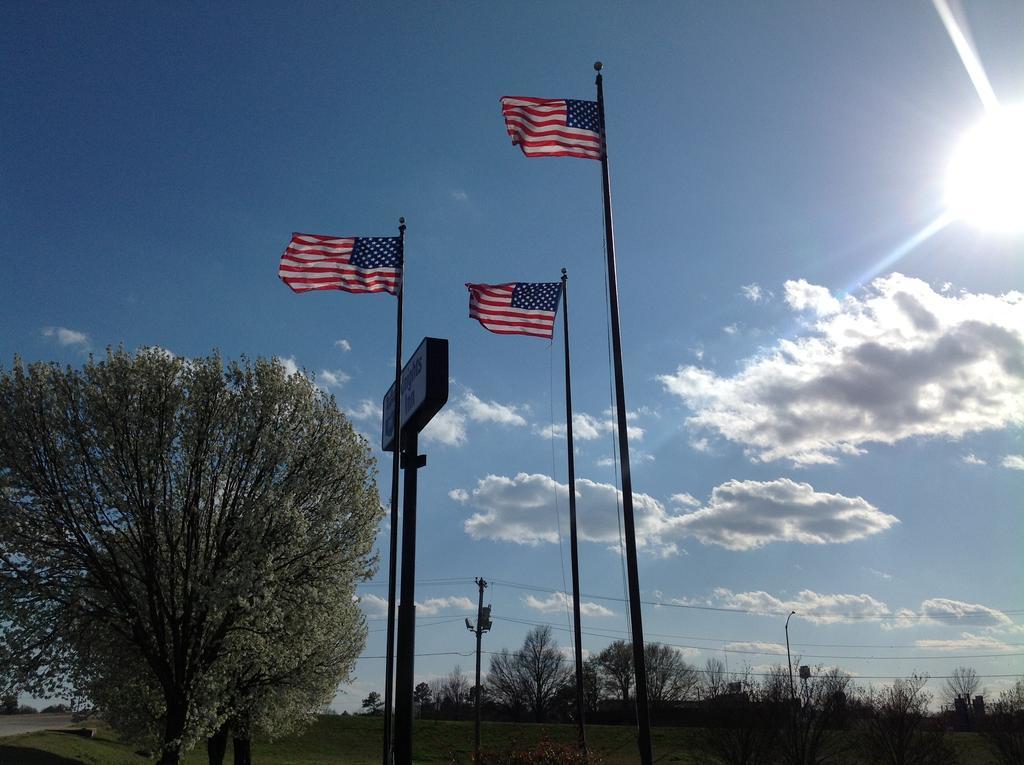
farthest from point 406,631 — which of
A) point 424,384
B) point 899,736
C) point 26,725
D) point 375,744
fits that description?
Result: point 375,744

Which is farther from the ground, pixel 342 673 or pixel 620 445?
pixel 620 445

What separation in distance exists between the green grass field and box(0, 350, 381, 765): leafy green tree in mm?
16190

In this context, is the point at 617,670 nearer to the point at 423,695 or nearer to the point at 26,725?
the point at 423,695

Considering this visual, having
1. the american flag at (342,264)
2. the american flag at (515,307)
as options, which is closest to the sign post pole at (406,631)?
the american flag at (342,264)

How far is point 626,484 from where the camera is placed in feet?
46.3

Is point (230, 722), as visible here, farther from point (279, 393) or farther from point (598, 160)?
point (598, 160)

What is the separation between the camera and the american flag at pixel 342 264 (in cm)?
1981

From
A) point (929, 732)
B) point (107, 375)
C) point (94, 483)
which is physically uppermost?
point (107, 375)

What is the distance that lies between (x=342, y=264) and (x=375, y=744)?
201ft

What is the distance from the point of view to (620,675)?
358 ft

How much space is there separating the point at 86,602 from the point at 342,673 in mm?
11343

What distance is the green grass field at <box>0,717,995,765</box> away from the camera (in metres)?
40.1

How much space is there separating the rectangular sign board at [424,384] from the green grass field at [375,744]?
100 ft

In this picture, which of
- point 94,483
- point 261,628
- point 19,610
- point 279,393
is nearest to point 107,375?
point 94,483
